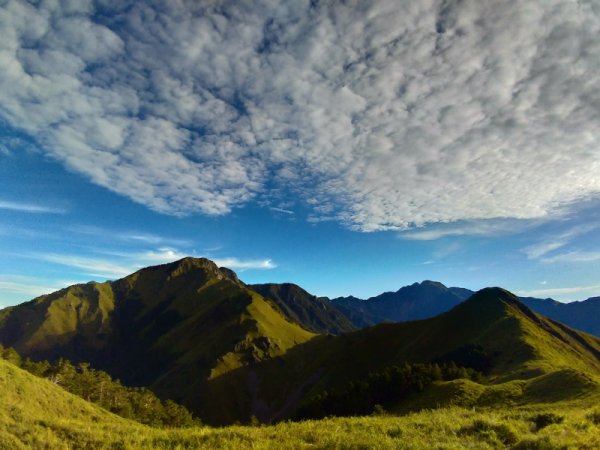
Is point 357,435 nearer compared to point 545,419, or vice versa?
point 357,435

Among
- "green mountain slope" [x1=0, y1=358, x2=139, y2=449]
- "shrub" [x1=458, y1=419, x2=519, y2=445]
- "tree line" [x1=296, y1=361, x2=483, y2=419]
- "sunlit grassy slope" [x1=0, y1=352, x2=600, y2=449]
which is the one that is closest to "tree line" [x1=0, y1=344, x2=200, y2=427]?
"tree line" [x1=296, y1=361, x2=483, y2=419]

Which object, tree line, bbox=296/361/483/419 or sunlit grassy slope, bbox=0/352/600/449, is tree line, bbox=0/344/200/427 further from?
sunlit grassy slope, bbox=0/352/600/449

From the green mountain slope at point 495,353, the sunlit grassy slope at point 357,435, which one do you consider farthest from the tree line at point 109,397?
the sunlit grassy slope at point 357,435

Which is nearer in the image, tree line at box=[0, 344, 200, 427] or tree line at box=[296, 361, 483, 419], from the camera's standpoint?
tree line at box=[296, 361, 483, 419]

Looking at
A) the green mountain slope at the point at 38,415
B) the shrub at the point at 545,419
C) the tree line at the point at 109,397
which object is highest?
the shrub at the point at 545,419

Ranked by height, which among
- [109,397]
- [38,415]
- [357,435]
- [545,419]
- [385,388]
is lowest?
[109,397]

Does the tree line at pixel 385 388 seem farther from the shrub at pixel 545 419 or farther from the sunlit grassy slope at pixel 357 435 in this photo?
the sunlit grassy slope at pixel 357 435

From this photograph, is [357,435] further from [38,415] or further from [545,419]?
[38,415]

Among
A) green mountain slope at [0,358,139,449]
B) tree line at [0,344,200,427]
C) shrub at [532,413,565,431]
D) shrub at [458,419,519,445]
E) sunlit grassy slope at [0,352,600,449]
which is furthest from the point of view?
tree line at [0,344,200,427]

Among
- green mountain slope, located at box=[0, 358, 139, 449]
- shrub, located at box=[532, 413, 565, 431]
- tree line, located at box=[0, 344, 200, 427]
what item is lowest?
tree line, located at box=[0, 344, 200, 427]

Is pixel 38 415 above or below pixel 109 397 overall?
above

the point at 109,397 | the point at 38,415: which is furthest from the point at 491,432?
the point at 109,397

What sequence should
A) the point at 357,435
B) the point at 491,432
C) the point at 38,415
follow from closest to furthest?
1. the point at 491,432
2. the point at 357,435
3. the point at 38,415

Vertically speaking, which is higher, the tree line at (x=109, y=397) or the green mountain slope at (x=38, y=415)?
the green mountain slope at (x=38, y=415)
